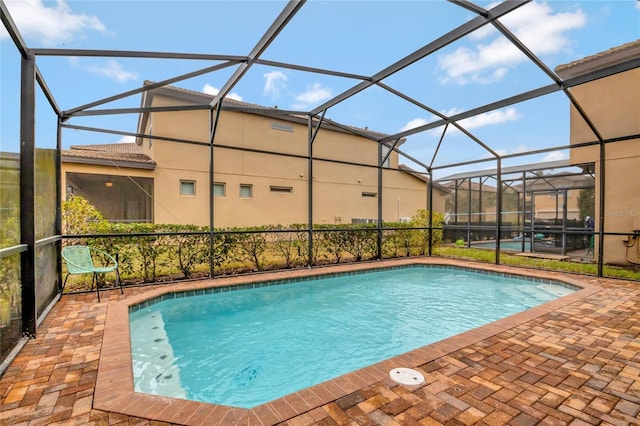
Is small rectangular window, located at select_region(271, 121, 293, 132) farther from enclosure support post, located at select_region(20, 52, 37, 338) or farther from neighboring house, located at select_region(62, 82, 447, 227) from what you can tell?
enclosure support post, located at select_region(20, 52, 37, 338)

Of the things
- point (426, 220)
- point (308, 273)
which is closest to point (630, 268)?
point (426, 220)

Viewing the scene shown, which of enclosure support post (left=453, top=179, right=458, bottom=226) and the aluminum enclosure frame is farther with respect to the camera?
enclosure support post (left=453, top=179, right=458, bottom=226)

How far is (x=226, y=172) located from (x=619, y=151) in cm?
1087

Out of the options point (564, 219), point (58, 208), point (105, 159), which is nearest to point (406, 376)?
point (58, 208)

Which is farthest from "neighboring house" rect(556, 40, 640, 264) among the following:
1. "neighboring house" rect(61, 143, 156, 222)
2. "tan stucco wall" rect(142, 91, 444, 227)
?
"neighboring house" rect(61, 143, 156, 222)

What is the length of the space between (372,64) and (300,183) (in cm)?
624

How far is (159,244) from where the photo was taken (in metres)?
6.00

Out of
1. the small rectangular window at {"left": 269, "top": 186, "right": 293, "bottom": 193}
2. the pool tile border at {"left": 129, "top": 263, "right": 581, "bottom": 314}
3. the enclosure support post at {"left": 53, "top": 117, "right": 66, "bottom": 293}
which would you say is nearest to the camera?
the enclosure support post at {"left": 53, "top": 117, "right": 66, "bottom": 293}

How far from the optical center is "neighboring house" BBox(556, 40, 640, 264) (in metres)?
7.58

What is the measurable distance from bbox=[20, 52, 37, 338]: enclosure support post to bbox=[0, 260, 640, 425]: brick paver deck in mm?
385

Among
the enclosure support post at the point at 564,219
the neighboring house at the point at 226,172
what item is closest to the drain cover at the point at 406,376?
the neighboring house at the point at 226,172

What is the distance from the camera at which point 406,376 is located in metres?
2.45

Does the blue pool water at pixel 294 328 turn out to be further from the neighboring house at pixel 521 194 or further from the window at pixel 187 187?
the neighboring house at pixel 521 194

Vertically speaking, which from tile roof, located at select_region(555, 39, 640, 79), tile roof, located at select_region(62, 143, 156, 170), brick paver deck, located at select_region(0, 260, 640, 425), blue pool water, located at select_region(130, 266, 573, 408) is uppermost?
tile roof, located at select_region(555, 39, 640, 79)
